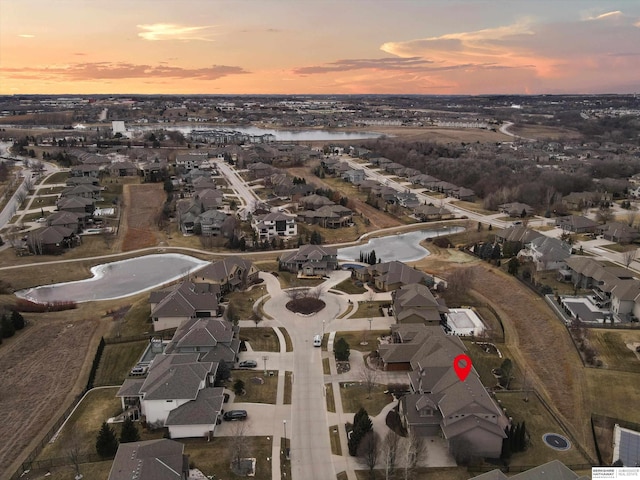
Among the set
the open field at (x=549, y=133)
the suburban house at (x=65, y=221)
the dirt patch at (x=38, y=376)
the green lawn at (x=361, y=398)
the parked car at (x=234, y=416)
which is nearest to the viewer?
the dirt patch at (x=38, y=376)

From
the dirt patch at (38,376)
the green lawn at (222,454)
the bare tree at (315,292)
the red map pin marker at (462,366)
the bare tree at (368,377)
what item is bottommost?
the dirt patch at (38,376)

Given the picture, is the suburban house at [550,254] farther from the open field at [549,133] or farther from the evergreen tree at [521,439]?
the open field at [549,133]

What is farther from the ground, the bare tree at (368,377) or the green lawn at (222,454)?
the bare tree at (368,377)

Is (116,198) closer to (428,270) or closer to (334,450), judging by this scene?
(428,270)

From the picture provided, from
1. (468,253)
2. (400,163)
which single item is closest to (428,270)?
(468,253)

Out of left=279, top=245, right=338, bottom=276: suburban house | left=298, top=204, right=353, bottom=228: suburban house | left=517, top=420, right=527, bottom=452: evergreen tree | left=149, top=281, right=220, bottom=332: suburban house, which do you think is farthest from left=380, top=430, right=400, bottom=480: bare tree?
left=298, top=204, right=353, bottom=228: suburban house

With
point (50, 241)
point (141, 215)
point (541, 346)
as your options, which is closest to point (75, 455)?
point (541, 346)

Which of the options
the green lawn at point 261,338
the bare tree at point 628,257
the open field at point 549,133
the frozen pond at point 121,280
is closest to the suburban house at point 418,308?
the green lawn at point 261,338
